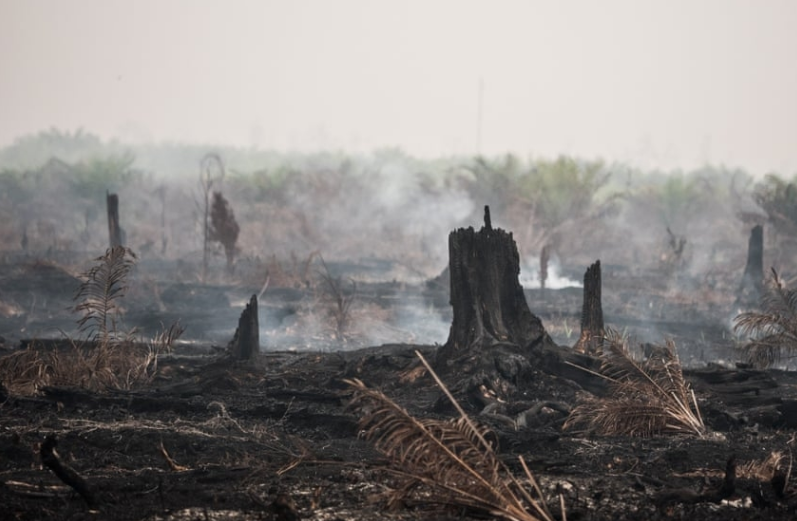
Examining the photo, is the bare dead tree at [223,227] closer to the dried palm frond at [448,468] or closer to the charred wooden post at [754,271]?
the charred wooden post at [754,271]

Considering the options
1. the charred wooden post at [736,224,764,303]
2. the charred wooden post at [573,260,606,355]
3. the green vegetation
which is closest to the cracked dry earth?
the charred wooden post at [573,260,606,355]

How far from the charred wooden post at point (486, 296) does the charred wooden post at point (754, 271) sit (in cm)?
1076

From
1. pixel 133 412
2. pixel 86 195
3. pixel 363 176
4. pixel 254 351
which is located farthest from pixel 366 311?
pixel 363 176

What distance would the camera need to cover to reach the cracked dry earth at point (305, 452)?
7230mm

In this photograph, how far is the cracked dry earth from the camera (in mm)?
7230

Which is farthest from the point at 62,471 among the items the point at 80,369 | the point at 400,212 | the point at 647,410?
the point at 400,212

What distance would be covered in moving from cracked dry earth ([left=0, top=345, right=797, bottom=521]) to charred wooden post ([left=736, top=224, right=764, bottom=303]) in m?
9.21

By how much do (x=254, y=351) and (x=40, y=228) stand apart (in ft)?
78.5

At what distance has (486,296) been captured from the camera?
12.4 m

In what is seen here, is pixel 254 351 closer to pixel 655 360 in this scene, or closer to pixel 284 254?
pixel 655 360

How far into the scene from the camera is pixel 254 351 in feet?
42.9

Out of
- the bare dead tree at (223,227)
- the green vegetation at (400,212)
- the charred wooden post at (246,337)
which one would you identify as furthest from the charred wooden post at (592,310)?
the green vegetation at (400,212)

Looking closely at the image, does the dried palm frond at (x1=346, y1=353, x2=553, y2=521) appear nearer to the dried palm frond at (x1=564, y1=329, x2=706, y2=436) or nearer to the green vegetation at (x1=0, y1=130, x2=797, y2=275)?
the dried palm frond at (x1=564, y1=329, x2=706, y2=436)

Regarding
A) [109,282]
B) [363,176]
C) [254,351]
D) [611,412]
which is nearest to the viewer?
[611,412]
